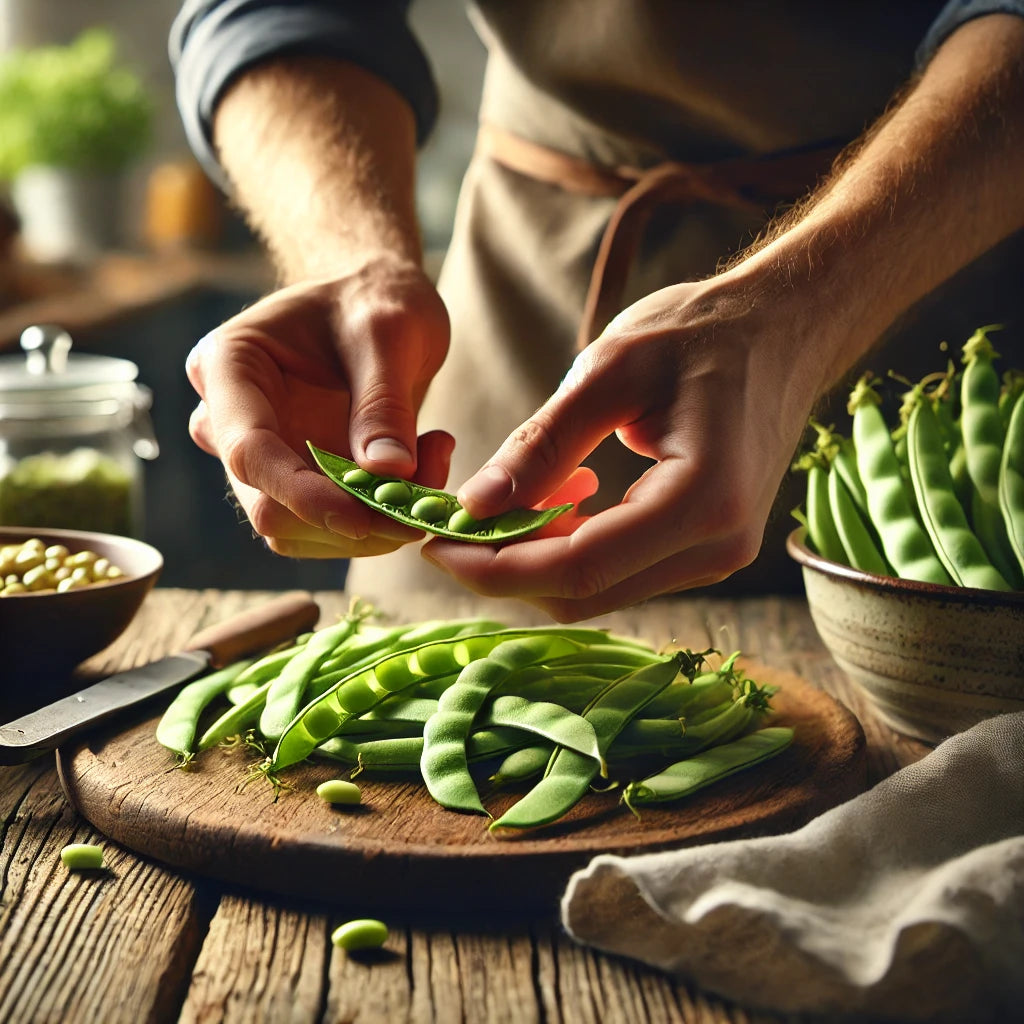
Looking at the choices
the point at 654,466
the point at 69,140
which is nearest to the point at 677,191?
the point at 654,466

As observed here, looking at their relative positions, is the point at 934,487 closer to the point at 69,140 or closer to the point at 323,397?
the point at 323,397

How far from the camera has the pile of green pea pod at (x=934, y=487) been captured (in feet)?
4.58

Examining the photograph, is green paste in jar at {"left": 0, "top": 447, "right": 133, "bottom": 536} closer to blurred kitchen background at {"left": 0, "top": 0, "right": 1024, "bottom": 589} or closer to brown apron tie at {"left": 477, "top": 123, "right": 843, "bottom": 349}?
blurred kitchen background at {"left": 0, "top": 0, "right": 1024, "bottom": 589}

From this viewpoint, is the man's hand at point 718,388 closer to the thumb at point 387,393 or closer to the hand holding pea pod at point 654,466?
the hand holding pea pod at point 654,466

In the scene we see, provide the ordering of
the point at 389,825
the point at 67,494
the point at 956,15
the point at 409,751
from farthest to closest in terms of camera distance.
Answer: the point at 67,494, the point at 956,15, the point at 409,751, the point at 389,825

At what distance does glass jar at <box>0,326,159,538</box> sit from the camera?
2.27 metres

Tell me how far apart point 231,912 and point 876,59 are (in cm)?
166

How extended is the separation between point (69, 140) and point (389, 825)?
5053 mm

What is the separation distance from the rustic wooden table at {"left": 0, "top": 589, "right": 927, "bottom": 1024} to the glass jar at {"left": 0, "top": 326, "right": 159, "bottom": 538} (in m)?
1.11

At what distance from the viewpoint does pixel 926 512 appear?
145 cm

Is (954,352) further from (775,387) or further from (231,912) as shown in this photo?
(231,912)

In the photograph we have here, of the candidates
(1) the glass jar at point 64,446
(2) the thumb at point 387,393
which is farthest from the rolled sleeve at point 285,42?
(2) the thumb at point 387,393

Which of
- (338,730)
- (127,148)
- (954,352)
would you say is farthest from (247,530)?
(338,730)

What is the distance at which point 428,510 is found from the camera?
1255mm
